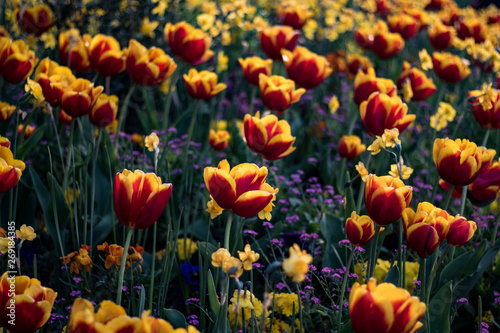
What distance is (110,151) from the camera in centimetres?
183

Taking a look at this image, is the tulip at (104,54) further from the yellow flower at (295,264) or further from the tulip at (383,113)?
the yellow flower at (295,264)

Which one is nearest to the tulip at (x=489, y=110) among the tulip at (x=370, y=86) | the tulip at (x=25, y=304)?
the tulip at (x=370, y=86)

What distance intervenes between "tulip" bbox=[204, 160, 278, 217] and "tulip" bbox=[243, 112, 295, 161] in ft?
1.06

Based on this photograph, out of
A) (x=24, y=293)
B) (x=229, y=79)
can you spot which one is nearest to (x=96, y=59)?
(x=24, y=293)

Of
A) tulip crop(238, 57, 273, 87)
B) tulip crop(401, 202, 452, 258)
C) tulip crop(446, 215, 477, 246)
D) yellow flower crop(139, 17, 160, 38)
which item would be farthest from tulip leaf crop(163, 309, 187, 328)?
yellow flower crop(139, 17, 160, 38)

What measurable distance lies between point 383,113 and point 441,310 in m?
0.61

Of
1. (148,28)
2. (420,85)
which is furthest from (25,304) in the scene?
(148,28)

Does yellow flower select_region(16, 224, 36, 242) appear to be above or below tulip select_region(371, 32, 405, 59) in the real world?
below

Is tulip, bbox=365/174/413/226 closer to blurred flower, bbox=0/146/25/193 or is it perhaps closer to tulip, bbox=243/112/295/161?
tulip, bbox=243/112/295/161

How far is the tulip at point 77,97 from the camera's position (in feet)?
4.56

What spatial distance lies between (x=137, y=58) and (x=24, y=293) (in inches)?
40.9

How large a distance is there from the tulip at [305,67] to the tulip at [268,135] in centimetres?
65

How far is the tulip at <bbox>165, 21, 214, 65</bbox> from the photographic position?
202cm

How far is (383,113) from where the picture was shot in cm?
149
